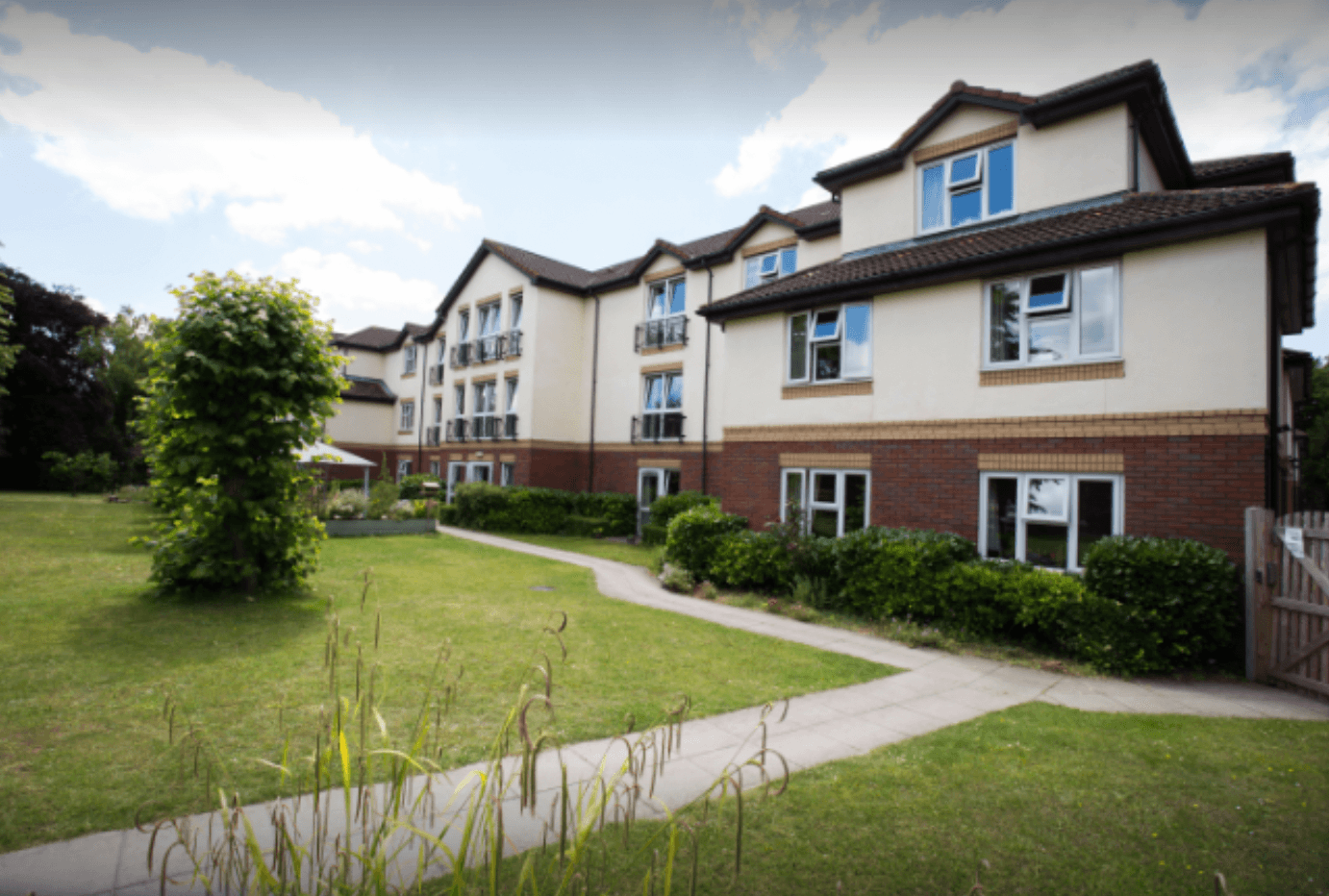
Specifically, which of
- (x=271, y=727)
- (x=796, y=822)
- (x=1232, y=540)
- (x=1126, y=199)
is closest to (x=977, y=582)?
(x=1232, y=540)

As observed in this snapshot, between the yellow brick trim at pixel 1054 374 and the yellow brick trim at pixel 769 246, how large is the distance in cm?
966

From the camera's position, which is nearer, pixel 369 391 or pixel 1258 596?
pixel 1258 596

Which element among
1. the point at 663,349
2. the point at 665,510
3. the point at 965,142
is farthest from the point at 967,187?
the point at 663,349

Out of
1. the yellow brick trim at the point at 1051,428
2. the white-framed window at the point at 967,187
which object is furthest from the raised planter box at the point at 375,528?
the white-framed window at the point at 967,187

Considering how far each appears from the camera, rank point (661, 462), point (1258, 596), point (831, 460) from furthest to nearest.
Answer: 1. point (661, 462)
2. point (831, 460)
3. point (1258, 596)

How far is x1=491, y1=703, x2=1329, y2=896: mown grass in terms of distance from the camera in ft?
10.5

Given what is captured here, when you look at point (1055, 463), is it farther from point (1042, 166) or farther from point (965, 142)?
point (965, 142)

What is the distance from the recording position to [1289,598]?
23.2ft

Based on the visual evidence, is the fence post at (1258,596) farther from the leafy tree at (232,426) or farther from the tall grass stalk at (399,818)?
the leafy tree at (232,426)

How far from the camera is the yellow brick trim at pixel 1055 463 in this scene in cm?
907

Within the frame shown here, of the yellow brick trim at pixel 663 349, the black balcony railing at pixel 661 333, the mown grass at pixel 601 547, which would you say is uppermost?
the black balcony railing at pixel 661 333

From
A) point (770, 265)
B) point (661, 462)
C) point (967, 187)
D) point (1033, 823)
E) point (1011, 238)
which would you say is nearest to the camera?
point (1033, 823)

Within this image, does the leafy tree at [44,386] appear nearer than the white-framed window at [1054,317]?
No

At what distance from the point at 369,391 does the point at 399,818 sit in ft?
120
